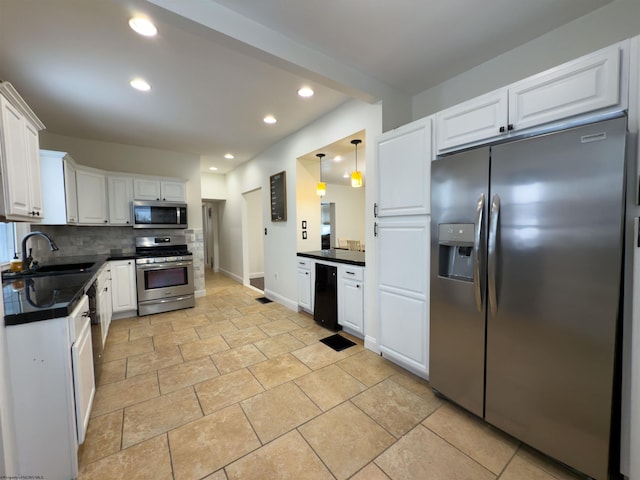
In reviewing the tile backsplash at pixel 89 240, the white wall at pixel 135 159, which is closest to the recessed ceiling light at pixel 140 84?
the white wall at pixel 135 159

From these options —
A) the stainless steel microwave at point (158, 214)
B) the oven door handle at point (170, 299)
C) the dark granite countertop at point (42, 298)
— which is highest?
the stainless steel microwave at point (158, 214)

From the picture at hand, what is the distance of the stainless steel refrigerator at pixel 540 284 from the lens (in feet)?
4.02

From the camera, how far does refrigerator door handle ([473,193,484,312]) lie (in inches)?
62.9

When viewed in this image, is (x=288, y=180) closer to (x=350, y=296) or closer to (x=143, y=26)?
(x=350, y=296)

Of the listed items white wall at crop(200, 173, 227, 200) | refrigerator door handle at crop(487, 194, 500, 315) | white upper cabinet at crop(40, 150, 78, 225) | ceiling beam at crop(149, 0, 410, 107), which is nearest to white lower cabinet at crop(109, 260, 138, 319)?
white upper cabinet at crop(40, 150, 78, 225)

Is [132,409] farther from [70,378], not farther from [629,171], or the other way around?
[629,171]

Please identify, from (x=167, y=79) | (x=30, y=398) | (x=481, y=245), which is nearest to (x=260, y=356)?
(x=30, y=398)

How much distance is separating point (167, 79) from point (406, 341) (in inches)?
126

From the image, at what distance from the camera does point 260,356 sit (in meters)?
2.64

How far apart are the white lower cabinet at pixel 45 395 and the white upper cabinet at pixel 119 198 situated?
3.24 meters

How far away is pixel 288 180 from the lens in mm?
4109

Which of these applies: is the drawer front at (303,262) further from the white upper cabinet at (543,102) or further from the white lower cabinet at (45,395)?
the white lower cabinet at (45,395)

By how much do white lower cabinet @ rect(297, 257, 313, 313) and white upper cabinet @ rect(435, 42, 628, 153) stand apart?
93.1 inches

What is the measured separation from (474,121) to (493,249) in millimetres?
870
